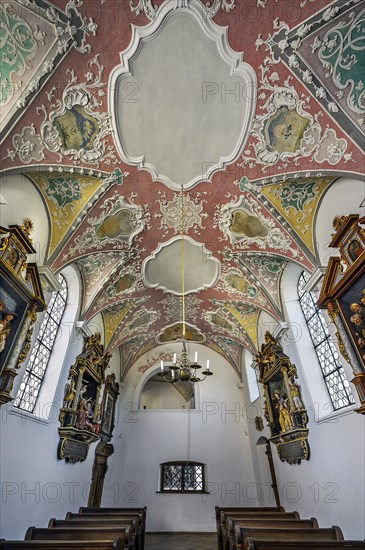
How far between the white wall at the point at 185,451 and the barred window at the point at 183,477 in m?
0.28

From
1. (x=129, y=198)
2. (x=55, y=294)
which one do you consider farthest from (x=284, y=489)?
(x=129, y=198)

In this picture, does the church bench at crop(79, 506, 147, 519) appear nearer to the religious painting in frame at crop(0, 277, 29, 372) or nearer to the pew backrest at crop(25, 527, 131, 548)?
the pew backrest at crop(25, 527, 131, 548)

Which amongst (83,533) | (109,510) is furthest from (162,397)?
(83,533)

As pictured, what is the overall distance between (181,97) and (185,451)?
43.8 feet

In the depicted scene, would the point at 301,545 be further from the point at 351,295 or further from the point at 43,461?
the point at 43,461

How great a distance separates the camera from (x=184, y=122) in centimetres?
629

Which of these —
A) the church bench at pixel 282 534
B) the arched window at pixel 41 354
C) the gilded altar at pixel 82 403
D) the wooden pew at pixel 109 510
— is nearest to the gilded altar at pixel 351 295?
the church bench at pixel 282 534

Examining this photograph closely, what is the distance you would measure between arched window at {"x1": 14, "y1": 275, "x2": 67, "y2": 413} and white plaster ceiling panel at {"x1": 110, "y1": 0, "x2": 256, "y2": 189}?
432 cm

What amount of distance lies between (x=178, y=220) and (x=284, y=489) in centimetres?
852

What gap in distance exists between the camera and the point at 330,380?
25.2 ft

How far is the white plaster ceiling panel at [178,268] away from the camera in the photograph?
9.41 metres

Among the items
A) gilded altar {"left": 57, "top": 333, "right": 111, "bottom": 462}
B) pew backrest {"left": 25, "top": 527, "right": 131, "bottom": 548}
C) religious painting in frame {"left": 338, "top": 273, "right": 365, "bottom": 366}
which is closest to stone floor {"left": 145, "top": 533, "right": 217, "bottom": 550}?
gilded altar {"left": 57, "top": 333, "right": 111, "bottom": 462}

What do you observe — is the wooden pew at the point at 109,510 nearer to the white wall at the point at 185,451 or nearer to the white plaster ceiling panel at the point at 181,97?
the white wall at the point at 185,451

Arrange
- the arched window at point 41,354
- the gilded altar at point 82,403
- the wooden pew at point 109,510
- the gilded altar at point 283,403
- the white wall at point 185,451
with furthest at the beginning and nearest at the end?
the white wall at point 185,451, the wooden pew at point 109,510, the gilded altar at point 82,403, the gilded altar at point 283,403, the arched window at point 41,354
